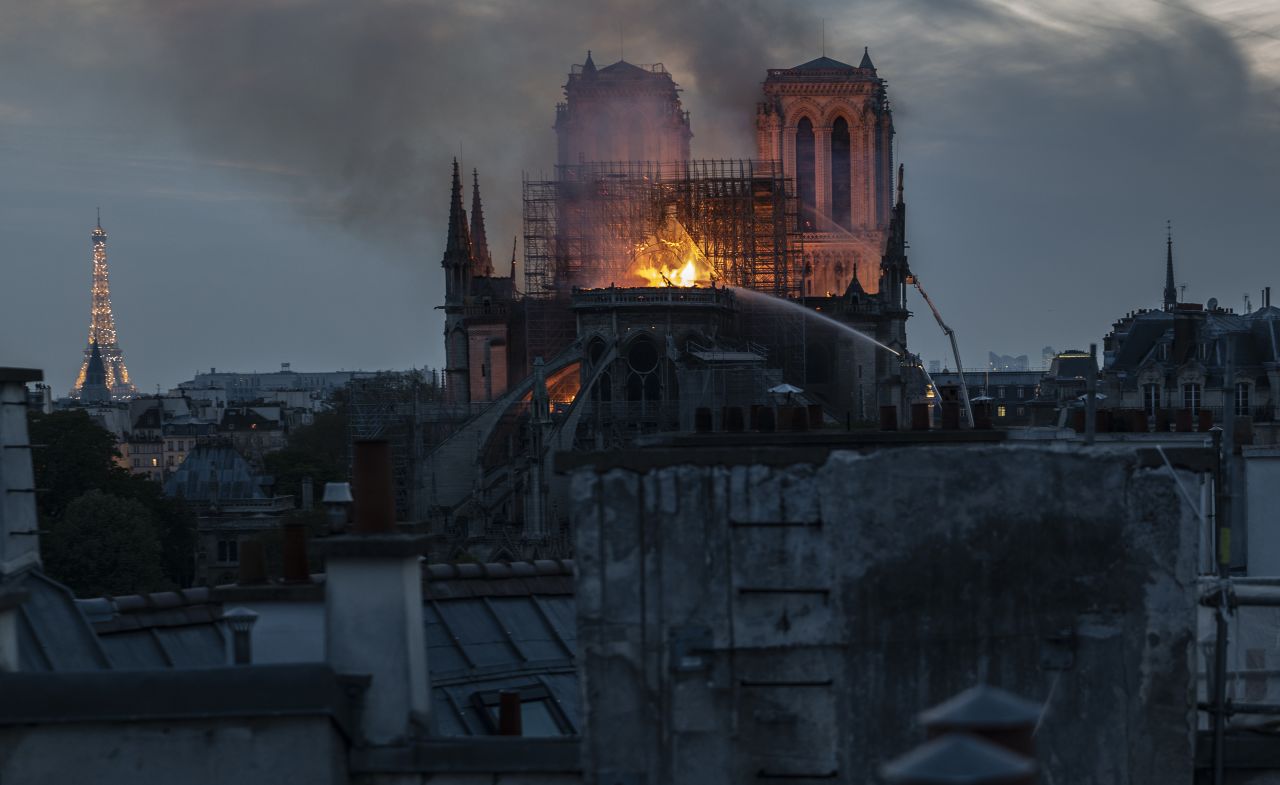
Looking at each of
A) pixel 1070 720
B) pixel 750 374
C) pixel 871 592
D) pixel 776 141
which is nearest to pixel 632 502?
pixel 871 592

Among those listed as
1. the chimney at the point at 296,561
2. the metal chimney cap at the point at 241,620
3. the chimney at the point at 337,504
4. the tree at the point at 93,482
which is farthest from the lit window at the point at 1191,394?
the metal chimney cap at the point at 241,620

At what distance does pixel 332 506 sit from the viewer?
13875mm

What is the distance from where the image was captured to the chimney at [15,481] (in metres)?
13.4

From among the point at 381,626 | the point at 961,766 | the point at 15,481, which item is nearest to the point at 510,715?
the point at 15,481

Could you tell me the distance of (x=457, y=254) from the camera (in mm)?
95812

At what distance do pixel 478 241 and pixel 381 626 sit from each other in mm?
95072

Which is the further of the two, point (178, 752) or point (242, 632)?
point (242, 632)

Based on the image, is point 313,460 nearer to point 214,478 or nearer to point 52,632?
point 214,478

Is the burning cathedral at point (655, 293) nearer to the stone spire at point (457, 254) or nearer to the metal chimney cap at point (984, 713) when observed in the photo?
the stone spire at point (457, 254)

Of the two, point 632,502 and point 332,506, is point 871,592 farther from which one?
point 332,506

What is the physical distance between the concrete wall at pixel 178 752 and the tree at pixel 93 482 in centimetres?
6902

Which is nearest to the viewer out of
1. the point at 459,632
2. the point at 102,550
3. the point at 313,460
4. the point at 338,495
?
the point at 338,495

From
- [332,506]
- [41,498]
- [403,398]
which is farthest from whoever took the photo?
[403,398]

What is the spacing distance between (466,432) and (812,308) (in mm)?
21181
